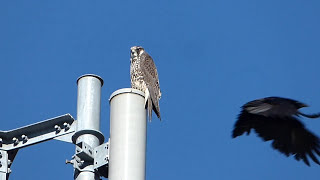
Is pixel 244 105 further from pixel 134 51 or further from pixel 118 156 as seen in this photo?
pixel 134 51

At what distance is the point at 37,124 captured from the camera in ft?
15.0

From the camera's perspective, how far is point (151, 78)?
979 centimetres

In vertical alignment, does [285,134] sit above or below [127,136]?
above

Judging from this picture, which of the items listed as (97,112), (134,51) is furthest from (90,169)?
(134,51)

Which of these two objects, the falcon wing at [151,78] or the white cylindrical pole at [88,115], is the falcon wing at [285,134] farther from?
the white cylindrical pole at [88,115]

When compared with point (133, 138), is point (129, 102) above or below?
above

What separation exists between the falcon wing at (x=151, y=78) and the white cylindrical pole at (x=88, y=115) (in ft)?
10.8

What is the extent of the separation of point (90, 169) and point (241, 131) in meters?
2.48

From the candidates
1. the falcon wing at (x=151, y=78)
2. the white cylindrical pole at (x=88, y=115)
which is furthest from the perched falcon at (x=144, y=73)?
the white cylindrical pole at (x=88, y=115)

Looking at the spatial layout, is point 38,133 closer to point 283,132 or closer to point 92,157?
point 92,157

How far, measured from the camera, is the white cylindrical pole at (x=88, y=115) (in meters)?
4.22

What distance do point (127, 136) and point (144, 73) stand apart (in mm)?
6200

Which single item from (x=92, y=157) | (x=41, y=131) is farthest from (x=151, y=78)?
(x=92, y=157)

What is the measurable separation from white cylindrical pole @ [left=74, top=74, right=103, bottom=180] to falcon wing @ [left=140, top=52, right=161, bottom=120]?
330 centimetres
